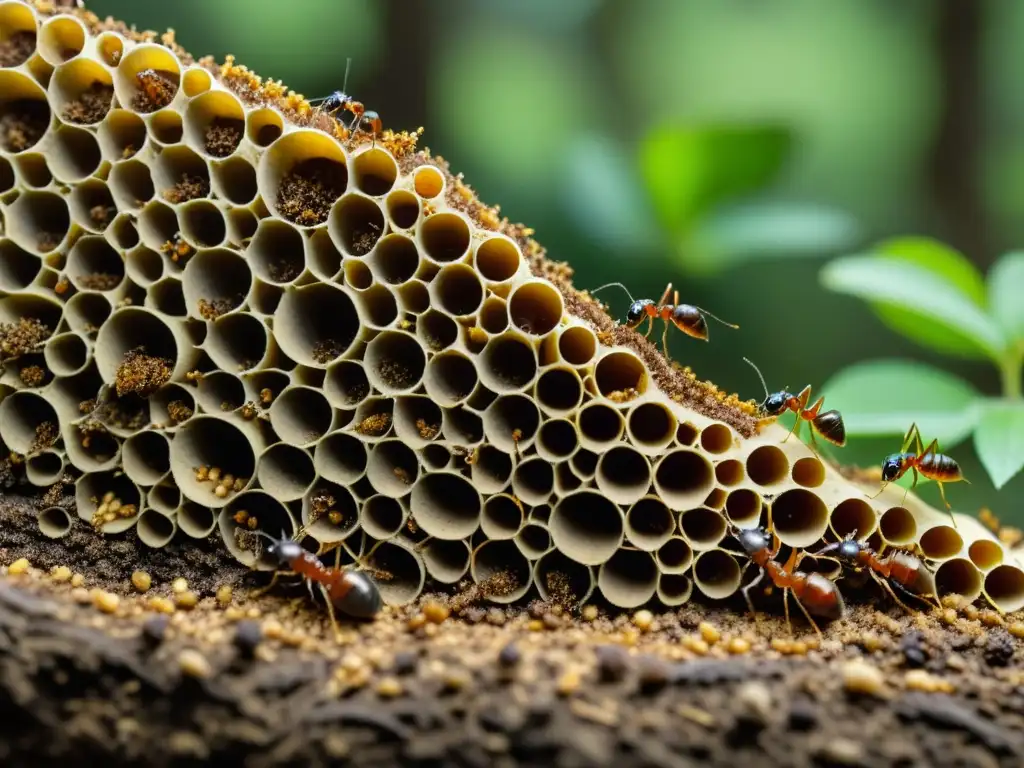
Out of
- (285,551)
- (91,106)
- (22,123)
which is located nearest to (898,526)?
(285,551)

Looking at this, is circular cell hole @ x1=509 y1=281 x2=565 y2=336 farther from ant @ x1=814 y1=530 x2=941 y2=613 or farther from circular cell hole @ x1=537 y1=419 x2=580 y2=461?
ant @ x1=814 y1=530 x2=941 y2=613

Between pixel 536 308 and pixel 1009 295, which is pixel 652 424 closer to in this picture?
pixel 536 308

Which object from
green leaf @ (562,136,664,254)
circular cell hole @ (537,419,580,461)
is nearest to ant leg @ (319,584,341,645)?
circular cell hole @ (537,419,580,461)

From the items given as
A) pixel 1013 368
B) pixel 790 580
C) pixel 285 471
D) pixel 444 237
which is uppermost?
pixel 1013 368

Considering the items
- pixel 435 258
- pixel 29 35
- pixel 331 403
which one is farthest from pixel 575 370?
pixel 29 35

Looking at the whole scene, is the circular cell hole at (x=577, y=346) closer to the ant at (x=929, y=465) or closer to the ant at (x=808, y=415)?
the ant at (x=808, y=415)

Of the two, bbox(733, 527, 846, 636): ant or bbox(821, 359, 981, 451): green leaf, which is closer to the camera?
bbox(733, 527, 846, 636): ant
